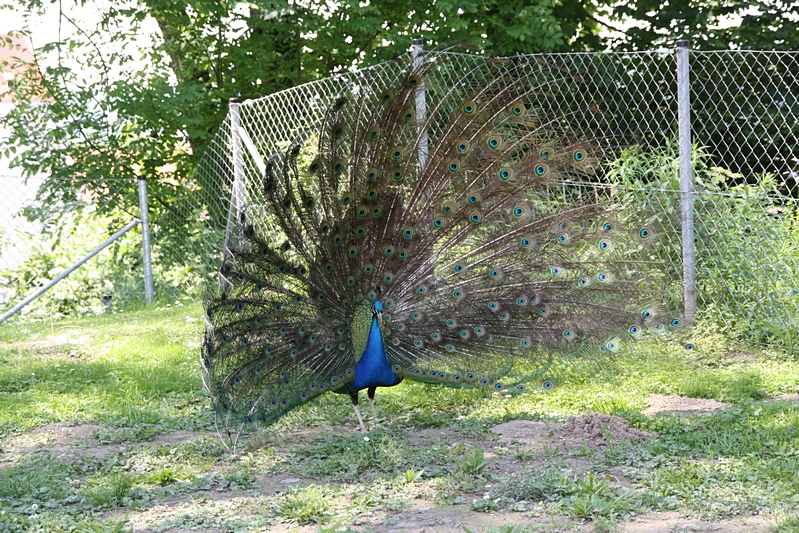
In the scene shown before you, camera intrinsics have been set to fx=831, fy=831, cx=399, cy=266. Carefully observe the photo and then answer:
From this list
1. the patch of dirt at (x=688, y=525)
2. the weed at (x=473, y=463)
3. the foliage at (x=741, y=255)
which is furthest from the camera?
the foliage at (x=741, y=255)

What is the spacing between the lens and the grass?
3818 millimetres

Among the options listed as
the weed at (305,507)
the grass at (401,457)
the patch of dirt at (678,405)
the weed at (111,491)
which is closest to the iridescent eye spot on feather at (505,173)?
the grass at (401,457)

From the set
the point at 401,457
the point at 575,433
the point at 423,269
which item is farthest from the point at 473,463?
the point at 423,269

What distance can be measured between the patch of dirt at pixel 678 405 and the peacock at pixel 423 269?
59 centimetres

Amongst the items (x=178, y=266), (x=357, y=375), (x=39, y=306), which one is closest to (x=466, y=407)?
(x=357, y=375)

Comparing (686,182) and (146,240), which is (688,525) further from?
(146,240)

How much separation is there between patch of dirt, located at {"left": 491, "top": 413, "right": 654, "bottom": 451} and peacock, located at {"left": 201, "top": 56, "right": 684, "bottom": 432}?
0.26m

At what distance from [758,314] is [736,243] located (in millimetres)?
579

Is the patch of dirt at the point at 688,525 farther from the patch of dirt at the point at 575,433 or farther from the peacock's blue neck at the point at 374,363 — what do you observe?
the peacock's blue neck at the point at 374,363

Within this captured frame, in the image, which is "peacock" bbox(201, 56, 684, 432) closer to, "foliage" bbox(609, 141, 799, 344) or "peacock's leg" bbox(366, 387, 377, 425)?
"peacock's leg" bbox(366, 387, 377, 425)

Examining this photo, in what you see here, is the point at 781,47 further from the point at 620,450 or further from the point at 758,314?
the point at 620,450

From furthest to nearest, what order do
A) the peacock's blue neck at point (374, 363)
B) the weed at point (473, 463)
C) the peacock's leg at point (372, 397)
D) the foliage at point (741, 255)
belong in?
the foliage at point (741, 255), the peacock's leg at point (372, 397), the peacock's blue neck at point (374, 363), the weed at point (473, 463)

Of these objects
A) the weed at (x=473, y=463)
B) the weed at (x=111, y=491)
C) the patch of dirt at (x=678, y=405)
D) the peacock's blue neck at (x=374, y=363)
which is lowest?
the patch of dirt at (x=678, y=405)

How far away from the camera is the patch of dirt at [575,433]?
4.62 m
